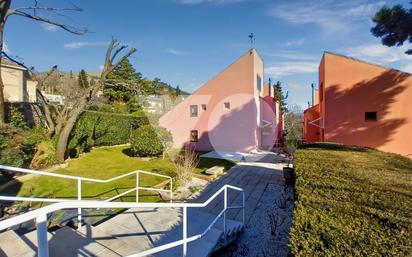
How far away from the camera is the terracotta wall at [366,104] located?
11.5 m

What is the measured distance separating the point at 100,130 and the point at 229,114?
9.58m

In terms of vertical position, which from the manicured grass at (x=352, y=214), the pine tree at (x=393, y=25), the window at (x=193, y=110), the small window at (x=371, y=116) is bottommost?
the manicured grass at (x=352, y=214)

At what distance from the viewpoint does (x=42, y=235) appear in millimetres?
1649

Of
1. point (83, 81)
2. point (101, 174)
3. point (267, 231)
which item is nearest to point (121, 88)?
point (83, 81)

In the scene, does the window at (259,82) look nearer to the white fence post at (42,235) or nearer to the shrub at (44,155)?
the shrub at (44,155)

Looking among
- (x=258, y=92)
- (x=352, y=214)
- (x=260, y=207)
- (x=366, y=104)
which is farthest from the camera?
(x=258, y=92)

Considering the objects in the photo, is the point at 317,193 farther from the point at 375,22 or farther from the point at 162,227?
the point at 375,22

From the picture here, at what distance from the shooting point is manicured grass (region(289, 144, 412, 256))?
84.4 inches

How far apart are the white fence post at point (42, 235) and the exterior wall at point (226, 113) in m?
17.0

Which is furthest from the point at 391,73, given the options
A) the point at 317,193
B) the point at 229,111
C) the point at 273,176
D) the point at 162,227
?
the point at 162,227

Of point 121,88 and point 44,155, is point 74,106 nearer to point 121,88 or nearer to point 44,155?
point 44,155

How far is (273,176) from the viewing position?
11.6 m

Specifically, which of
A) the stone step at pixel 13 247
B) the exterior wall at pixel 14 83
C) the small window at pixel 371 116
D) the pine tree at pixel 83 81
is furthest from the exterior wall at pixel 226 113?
the stone step at pixel 13 247

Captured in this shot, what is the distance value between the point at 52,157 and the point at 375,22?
15.9 metres
